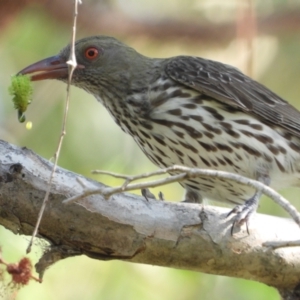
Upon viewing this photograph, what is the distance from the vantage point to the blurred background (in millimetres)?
5125

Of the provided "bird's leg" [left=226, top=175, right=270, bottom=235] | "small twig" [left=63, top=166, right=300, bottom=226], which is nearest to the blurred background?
"bird's leg" [left=226, top=175, right=270, bottom=235]

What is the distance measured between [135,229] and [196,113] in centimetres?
116

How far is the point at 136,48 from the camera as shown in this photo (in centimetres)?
609

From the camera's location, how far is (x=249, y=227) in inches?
139

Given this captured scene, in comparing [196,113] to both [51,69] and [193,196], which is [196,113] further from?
[51,69]

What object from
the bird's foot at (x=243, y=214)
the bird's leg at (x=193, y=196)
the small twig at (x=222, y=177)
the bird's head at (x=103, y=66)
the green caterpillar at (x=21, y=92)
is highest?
the bird's head at (x=103, y=66)

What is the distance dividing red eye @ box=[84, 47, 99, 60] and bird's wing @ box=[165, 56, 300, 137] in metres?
0.48

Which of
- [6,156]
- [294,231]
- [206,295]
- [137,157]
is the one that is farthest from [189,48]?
[6,156]

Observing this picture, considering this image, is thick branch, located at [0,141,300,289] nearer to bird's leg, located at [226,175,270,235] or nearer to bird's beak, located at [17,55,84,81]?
bird's leg, located at [226,175,270,235]

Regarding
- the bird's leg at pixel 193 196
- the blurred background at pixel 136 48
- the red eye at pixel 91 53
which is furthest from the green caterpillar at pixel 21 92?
the bird's leg at pixel 193 196

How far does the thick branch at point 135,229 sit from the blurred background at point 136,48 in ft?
3.81

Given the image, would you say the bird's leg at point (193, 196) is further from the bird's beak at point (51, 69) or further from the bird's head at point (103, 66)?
the bird's beak at point (51, 69)

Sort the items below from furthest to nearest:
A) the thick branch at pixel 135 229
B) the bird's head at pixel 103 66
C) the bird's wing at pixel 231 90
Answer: the bird's head at pixel 103 66 → the bird's wing at pixel 231 90 → the thick branch at pixel 135 229

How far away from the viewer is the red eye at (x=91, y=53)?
471 cm
